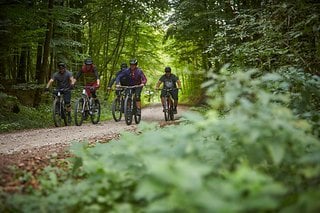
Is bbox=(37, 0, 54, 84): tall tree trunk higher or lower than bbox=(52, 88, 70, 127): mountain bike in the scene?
higher

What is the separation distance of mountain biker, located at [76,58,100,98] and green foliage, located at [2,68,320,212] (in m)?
8.83

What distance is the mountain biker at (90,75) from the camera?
1280cm

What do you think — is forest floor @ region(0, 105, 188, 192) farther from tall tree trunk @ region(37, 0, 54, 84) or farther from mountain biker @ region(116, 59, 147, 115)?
tall tree trunk @ region(37, 0, 54, 84)

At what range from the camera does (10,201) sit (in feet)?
11.9

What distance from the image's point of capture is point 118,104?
14258 mm

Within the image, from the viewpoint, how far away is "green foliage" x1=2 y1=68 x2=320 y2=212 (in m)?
2.47

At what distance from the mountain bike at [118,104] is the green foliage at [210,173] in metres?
9.13

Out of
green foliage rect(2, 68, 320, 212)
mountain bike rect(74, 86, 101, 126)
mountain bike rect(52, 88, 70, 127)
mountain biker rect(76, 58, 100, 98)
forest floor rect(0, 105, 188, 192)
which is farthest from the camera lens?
mountain bike rect(74, 86, 101, 126)

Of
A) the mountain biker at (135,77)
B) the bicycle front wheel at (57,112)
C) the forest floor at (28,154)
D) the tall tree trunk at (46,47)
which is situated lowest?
the forest floor at (28,154)

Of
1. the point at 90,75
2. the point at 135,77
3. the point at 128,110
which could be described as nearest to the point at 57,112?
the point at 90,75

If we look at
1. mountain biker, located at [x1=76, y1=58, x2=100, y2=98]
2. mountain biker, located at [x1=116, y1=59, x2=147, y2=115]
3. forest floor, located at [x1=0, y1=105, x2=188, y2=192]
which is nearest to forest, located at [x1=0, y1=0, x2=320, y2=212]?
forest floor, located at [x1=0, y1=105, x2=188, y2=192]

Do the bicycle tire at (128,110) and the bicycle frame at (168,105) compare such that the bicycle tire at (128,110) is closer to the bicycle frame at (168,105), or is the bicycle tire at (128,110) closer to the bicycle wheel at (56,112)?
the bicycle frame at (168,105)

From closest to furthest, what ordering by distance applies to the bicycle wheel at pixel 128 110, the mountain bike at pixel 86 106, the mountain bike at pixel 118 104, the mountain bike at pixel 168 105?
the bicycle wheel at pixel 128 110
the mountain bike at pixel 86 106
the mountain bike at pixel 118 104
the mountain bike at pixel 168 105

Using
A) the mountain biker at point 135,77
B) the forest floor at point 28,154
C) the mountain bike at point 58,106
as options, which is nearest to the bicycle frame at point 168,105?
the mountain biker at point 135,77
